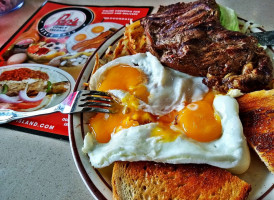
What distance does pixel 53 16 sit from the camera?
3.72m

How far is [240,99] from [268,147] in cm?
41

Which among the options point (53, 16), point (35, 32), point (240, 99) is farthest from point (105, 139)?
point (53, 16)

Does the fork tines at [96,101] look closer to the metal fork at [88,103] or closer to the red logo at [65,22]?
the metal fork at [88,103]

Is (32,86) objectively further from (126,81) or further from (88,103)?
(126,81)

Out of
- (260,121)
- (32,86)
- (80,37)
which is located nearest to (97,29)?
(80,37)

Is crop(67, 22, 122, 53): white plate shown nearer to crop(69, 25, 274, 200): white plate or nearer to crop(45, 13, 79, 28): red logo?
crop(45, 13, 79, 28): red logo

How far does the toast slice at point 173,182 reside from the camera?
1479mm

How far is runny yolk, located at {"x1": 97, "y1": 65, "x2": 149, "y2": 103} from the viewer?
2004 mm

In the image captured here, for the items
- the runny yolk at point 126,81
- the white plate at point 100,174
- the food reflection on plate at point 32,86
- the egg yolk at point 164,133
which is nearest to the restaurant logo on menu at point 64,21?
the food reflection on plate at point 32,86

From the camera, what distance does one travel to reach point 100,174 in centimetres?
168

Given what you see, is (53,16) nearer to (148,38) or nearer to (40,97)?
(40,97)

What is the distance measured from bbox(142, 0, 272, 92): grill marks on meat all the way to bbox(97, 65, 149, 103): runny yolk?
0.84 feet

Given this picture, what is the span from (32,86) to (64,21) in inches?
53.3

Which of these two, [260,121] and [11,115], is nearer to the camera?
[260,121]
